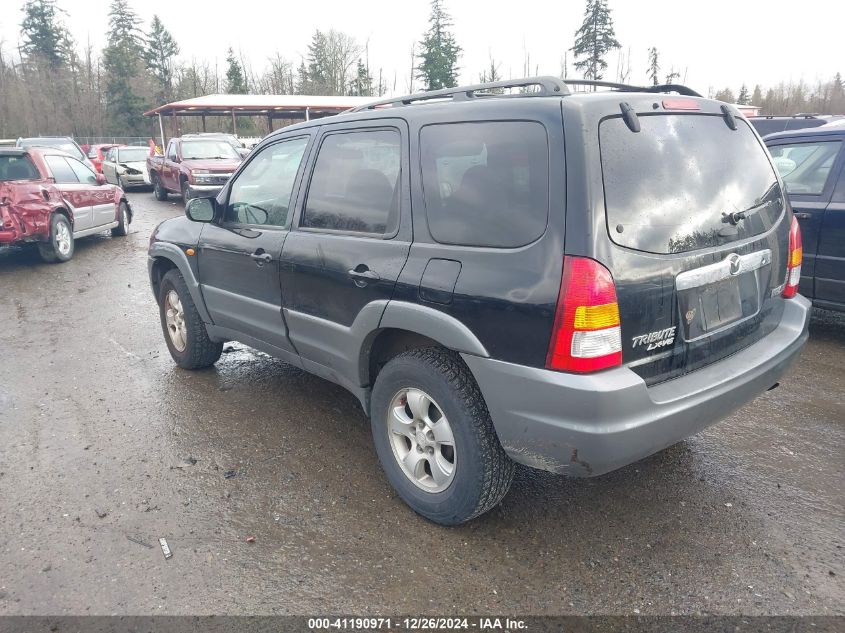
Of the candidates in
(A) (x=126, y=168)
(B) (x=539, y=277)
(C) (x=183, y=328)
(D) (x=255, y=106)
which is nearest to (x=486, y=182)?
(B) (x=539, y=277)

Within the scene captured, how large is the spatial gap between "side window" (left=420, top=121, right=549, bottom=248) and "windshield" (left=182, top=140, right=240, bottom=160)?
47.7 ft

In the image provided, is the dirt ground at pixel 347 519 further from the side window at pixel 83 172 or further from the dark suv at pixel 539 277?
the side window at pixel 83 172

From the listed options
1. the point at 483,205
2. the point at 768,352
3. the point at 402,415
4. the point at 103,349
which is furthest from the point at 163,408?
the point at 768,352

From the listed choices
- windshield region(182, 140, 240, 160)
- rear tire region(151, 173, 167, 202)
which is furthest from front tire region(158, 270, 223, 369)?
rear tire region(151, 173, 167, 202)

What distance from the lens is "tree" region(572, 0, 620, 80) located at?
4778 cm

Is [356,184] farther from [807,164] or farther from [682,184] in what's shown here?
[807,164]

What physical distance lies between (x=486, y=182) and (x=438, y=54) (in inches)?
2152

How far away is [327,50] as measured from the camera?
2419 inches

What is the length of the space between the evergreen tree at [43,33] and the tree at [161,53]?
752 cm

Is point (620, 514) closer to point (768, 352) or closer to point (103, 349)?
point (768, 352)

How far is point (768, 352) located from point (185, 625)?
2.83 m

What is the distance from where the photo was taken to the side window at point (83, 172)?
10.5 meters

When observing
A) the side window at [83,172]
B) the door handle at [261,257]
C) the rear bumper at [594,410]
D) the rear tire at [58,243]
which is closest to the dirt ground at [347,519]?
the rear bumper at [594,410]

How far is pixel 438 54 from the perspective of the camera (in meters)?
52.5
